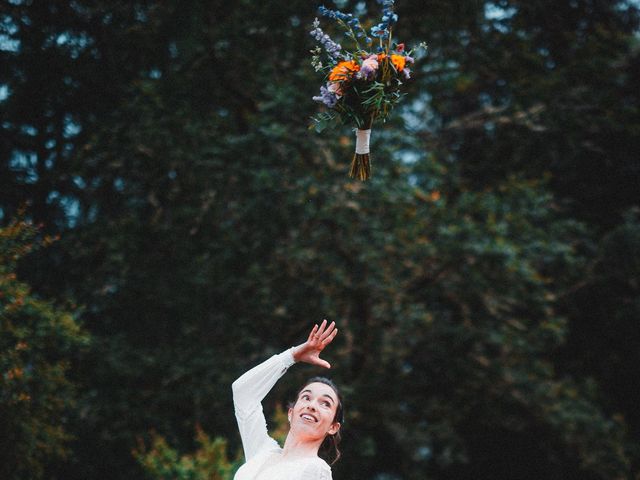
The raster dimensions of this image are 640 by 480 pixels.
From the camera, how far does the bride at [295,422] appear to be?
10.7 feet

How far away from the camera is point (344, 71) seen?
3.70 metres

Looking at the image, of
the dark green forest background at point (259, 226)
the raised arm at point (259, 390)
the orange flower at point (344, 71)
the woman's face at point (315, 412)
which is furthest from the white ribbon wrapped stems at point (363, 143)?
the dark green forest background at point (259, 226)

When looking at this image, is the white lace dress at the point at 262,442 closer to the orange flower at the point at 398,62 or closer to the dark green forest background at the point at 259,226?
the orange flower at the point at 398,62

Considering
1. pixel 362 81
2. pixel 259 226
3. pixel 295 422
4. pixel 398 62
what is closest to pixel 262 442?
pixel 295 422

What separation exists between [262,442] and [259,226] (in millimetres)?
4668

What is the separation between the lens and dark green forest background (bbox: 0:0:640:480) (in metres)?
7.96

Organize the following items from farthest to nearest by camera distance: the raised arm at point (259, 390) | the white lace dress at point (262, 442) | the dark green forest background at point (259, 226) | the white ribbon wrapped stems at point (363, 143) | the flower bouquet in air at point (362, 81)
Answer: the dark green forest background at point (259, 226)
the white ribbon wrapped stems at point (363, 143)
the flower bouquet in air at point (362, 81)
the raised arm at point (259, 390)
the white lace dress at point (262, 442)

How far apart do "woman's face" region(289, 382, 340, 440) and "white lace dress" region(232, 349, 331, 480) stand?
0.40ft

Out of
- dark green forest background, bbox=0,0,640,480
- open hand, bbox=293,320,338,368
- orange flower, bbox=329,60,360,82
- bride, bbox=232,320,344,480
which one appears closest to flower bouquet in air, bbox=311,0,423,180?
orange flower, bbox=329,60,360,82

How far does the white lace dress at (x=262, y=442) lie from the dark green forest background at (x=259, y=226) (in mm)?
3987

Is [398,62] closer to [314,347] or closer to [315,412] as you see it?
[314,347]

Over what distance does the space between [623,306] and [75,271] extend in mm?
6371

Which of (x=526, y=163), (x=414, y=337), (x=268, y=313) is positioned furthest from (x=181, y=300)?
(x=526, y=163)

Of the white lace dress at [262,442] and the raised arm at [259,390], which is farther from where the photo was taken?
the raised arm at [259,390]
